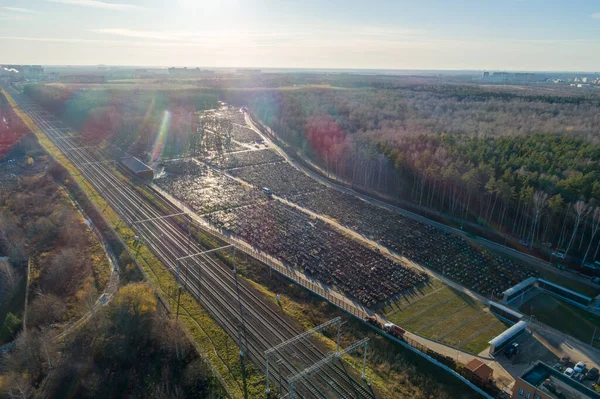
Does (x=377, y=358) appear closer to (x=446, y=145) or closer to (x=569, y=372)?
(x=569, y=372)

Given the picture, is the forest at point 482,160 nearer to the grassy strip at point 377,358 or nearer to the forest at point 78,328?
the grassy strip at point 377,358

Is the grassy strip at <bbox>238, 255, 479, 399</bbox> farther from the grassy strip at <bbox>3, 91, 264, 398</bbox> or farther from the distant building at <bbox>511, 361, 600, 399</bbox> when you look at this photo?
the grassy strip at <bbox>3, 91, 264, 398</bbox>

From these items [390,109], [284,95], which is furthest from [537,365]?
[284,95]

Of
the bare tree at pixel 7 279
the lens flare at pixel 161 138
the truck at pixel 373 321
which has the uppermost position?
the lens flare at pixel 161 138

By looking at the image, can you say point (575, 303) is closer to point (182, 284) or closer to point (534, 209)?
point (534, 209)

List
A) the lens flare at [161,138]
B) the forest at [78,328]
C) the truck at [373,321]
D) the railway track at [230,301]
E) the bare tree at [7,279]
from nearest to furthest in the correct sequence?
1. the railway track at [230,301]
2. the forest at [78,328]
3. the truck at [373,321]
4. the bare tree at [7,279]
5. the lens flare at [161,138]

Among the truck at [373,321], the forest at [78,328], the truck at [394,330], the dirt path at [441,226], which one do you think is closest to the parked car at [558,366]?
the truck at [394,330]

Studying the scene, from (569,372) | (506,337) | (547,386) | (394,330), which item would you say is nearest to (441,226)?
(506,337)

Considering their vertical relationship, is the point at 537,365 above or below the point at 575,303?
above
